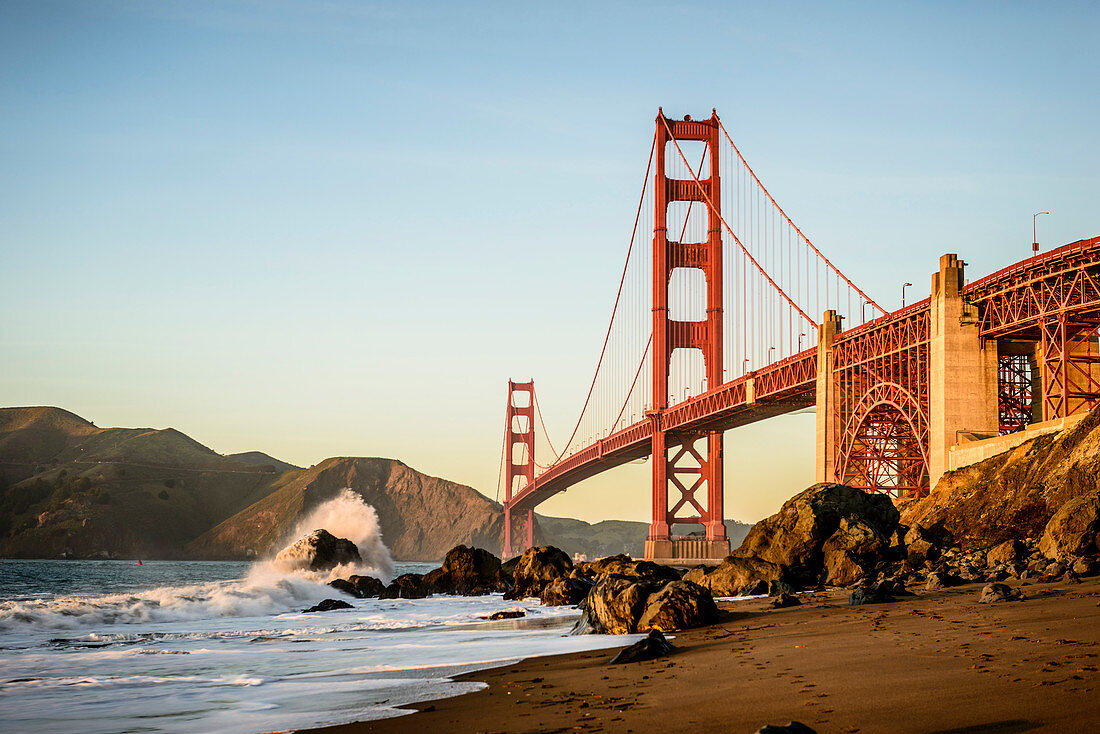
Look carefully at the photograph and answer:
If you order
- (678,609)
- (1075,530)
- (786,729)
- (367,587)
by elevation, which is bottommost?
(367,587)

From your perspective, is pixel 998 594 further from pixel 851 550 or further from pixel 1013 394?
pixel 1013 394

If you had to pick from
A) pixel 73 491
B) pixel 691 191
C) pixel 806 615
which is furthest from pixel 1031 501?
pixel 73 491

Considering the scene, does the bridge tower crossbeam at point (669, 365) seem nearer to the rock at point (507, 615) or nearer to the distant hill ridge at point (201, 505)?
the rock at point (507, 615)

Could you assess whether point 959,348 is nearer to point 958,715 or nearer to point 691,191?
point 958,715

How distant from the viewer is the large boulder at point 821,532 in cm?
2300

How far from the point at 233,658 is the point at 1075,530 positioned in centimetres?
1546

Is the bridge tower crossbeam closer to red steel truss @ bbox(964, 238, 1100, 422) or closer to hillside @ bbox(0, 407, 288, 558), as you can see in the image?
red steel truss @ bbox(964, 238, 1100, 422)

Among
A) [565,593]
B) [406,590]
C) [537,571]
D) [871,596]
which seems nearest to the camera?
[871,596]

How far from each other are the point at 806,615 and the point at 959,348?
22.2 meters

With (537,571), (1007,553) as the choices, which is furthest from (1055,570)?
(537,571)

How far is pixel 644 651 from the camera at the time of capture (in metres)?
11.1

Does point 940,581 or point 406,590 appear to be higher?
point 940,581

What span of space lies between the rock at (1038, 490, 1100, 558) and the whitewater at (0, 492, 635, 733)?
31.2 ft

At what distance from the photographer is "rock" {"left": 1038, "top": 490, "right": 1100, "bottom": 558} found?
18219 mm
